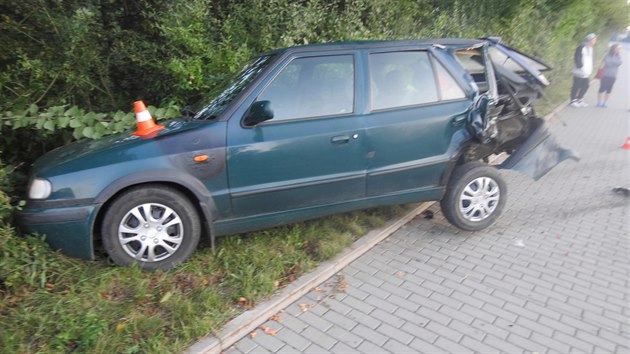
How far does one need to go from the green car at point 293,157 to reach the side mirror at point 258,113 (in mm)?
11

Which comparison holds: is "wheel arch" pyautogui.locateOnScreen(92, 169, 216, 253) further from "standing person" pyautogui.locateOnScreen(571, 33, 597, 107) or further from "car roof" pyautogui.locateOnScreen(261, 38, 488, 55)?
"standing person" pyautogui.locateOnScreen(571, 33, 597, 107)

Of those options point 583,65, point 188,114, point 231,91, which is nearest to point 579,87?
point 583,65

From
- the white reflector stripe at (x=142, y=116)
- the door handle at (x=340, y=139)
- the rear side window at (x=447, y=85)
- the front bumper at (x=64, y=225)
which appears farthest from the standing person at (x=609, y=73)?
the front bumper at (x=64, y=225)

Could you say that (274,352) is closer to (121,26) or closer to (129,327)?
(129,327)

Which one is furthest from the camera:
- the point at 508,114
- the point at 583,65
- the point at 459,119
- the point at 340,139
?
the point at 583,65

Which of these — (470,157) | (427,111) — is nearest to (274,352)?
(427,111)

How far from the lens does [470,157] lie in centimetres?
456

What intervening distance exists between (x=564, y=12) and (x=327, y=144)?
40.6ft

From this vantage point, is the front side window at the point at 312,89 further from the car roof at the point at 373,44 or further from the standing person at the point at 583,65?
the standing person at the point at 583,65

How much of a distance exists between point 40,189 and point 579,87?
1188cm

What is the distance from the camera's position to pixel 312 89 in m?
3.83

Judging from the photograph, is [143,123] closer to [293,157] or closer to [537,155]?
[293,157]

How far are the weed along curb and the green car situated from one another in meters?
0.40

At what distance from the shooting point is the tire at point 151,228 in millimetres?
3352
